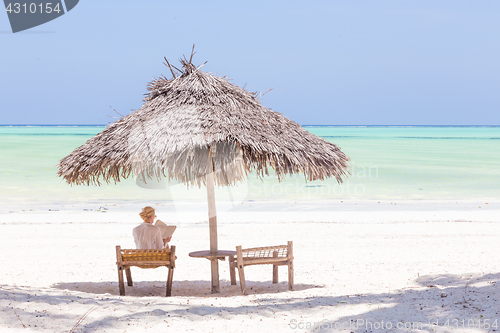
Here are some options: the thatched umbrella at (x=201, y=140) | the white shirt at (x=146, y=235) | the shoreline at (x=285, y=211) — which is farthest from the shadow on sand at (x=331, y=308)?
the shoreline at (x=285, y=211)

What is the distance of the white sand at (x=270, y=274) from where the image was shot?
148 inches

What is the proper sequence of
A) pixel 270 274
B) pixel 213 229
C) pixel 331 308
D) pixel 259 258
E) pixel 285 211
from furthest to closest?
pixel 285 211
pixel 270 274
pixel 213 229
pixel 259 258
pixel 331 308

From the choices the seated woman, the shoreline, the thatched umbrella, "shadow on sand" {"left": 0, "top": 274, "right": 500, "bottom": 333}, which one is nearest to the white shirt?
the seated woman

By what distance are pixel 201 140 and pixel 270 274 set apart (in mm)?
2651

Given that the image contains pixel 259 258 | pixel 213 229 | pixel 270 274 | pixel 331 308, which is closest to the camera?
pixel 331 308

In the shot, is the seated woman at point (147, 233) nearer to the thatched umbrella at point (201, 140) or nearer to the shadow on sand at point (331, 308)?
the thatched umbrella at point (201, 140)

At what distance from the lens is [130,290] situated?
18.3ft

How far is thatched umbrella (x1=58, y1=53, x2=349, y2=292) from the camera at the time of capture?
4.86 m

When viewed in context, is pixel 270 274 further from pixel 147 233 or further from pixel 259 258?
pixel 147 233

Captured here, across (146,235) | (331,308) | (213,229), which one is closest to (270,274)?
(213,229)

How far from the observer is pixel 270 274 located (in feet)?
21.7

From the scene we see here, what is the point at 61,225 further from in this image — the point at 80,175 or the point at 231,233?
the point at 80,175

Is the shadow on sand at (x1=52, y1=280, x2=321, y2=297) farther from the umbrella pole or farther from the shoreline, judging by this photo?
the shoreline

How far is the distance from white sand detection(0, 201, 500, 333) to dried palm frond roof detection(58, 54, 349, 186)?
133 cm
